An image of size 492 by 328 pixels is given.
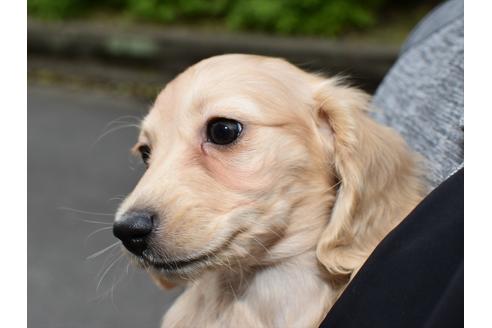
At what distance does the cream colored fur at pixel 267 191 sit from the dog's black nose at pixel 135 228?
0.04 metres

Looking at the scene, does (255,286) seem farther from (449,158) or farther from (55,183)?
(55,183)

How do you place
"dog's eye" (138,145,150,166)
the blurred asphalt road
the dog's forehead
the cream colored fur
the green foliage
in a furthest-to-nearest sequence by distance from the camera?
the green foliage
the blurred asphalt road
"dog's eye" (138,145,150,166)
the dog's forehead
the cream colored fur

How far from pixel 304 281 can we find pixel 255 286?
0.16 m

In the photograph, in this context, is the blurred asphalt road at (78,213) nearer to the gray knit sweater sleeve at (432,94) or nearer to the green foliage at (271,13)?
the gray knit sweater sleeve at (432,94)

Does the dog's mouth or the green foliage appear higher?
the dog's mouth

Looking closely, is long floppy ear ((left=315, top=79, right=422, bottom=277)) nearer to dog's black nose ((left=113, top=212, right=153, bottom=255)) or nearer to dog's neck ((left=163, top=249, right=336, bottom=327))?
dog's neck ((left=163, top=249, right=336, bottom=327))

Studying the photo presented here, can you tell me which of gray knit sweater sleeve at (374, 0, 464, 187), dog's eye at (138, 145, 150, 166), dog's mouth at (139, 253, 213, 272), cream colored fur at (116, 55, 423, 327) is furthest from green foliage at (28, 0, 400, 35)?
dog's mouth at (139, 253, 213, 272)

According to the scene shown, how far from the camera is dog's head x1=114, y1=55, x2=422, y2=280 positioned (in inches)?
74.1

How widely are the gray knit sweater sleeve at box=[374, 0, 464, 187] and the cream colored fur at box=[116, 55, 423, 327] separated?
116 mm

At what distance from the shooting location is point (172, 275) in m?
1.92

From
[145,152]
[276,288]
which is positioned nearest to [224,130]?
[145,152]

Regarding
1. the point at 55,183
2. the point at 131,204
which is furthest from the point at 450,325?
the point at 55,183

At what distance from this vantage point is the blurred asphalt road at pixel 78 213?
447cm

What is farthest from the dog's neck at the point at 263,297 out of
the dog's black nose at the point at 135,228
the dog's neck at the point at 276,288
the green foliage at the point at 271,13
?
the green foliage at the point at 271,13
